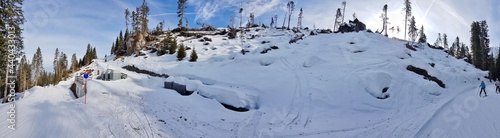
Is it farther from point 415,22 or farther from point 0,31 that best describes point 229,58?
point 415,22

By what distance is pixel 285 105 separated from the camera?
1964cm

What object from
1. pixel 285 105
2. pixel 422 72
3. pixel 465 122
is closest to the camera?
pixel 465 122

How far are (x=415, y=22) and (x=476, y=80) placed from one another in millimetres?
55928

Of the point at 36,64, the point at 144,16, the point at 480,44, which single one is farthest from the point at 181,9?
the point at 480,44

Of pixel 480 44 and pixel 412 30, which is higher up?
pixel 412 30

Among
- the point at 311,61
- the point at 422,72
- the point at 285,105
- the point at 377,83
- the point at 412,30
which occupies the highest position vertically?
the point at 412,30

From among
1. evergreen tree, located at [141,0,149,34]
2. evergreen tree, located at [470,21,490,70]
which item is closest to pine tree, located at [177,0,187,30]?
evergreen tree, located at [141,0,149,34]

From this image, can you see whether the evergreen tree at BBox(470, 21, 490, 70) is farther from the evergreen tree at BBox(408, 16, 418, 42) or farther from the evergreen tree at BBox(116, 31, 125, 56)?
the evergreen tree at BBox(116, 31, 125, 56)

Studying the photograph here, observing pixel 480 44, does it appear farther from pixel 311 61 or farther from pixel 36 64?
pixel 36 64

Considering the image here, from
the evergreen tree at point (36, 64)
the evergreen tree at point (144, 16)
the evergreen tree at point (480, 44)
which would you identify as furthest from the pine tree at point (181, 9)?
the evergreen tree at point (480, 44)

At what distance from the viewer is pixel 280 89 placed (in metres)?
23.2

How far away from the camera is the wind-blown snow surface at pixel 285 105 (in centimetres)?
1138

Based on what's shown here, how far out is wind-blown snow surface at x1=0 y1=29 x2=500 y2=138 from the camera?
448 inches

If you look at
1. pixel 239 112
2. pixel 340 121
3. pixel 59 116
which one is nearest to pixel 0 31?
pixel 59 116
